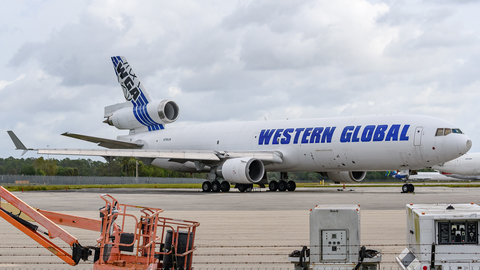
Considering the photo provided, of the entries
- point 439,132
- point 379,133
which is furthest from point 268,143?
point 439,132

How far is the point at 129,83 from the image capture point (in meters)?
36.3

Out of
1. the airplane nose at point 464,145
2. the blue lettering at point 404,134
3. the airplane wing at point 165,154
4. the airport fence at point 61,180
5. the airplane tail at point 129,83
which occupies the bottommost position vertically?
the airport fence at point 61,180

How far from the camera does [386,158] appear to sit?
2502 cm

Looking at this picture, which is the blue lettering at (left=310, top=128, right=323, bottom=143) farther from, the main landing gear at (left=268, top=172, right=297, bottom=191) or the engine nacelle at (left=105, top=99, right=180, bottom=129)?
the engine nacelle at (left=105, top=99, right=180, bottom=129)

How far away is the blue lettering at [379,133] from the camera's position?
24.9m

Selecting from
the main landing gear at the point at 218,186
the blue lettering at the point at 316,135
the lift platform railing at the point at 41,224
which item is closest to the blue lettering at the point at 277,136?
the blue lettering at the point at 316,135

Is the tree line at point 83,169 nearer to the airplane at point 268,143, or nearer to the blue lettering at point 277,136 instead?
the airplane at point 268,143

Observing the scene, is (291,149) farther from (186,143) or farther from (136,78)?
(136,78)

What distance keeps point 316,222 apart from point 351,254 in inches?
22.5

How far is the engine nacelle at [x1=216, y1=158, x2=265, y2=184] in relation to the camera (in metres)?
27.1

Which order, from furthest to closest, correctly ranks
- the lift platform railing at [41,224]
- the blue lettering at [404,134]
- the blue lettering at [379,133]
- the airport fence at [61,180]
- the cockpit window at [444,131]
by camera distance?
1. the airport fence at [61,180]
2. the blue lettering at [379,133]
3. the blue lettering at [404,134]
4. the cockpit window at [444,131]
5. the lift platform railing at [41,224]

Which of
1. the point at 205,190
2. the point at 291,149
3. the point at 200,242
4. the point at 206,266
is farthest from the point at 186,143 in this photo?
the point at 206,266

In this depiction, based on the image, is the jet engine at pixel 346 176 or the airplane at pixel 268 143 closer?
the airplane at pixel 268 143

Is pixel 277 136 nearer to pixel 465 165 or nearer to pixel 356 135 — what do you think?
pixel 356 135
